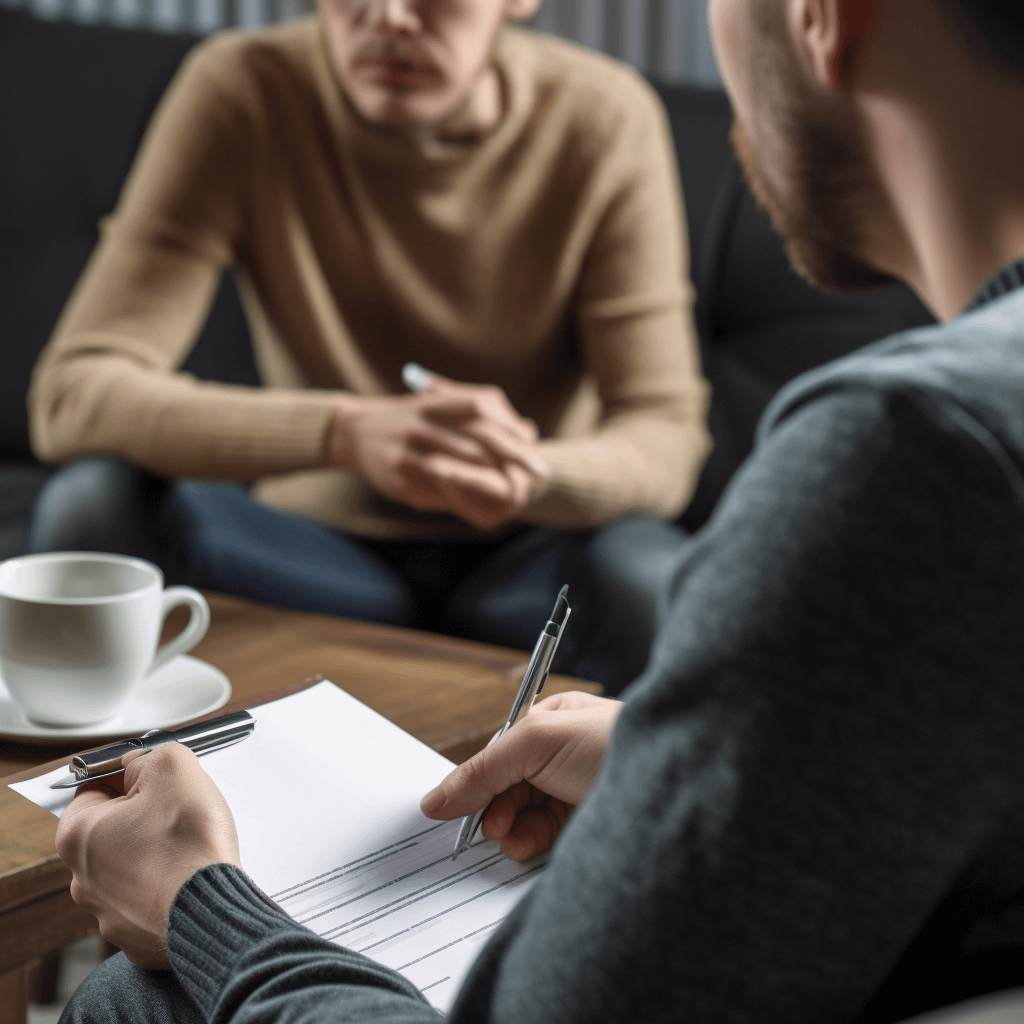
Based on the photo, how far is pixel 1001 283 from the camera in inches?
14.7

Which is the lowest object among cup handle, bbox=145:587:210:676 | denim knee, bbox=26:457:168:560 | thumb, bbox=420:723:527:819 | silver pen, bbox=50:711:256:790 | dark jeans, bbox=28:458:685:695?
dark jeans, bbox=28:458:685:695

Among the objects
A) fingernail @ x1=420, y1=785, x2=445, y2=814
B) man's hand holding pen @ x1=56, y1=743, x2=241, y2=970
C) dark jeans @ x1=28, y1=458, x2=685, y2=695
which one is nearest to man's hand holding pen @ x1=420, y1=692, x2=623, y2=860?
fingernail @ x1=420, y1=785, x2=445, y2=814

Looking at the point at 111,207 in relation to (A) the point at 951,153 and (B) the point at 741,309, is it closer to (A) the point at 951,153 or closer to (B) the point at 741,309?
(B) the point at 741,309

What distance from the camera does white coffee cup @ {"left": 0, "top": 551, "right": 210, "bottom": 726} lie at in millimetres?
656

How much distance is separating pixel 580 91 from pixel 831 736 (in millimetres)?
1485

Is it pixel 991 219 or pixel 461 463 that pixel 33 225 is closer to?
pixel 461 463

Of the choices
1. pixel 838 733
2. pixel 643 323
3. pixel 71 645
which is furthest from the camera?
pixel 643 323

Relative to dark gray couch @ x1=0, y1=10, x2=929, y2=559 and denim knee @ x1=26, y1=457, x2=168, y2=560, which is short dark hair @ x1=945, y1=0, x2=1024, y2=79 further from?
dark gray couch @ x1=0, y1=10, x2=929, y2=559

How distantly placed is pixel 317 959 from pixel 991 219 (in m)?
0.36

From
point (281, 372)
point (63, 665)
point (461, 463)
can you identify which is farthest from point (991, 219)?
point (281, 372)

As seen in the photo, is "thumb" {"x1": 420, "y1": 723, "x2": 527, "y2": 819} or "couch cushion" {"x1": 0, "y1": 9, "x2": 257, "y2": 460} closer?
"thumb" {"x1": 420, "y1": 723, "x2": 527, "y2": 819}

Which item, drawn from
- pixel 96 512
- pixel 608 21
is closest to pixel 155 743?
pixel 96 512

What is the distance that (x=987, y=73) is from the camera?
37cm

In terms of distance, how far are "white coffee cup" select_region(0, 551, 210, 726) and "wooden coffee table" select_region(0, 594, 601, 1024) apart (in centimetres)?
3
